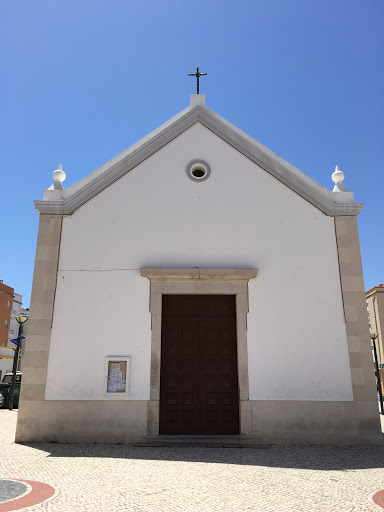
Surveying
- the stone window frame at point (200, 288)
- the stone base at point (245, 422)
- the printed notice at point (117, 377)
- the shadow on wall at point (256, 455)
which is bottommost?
the shadow on wall at point (256, 455)

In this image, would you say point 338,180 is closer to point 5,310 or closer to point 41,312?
point 41,312

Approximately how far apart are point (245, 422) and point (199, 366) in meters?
1.48

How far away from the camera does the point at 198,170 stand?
9.69 metres

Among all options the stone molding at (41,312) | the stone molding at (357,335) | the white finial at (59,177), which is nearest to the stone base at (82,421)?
the stone molding at (41,312)

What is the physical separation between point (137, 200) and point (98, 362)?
3832 mm

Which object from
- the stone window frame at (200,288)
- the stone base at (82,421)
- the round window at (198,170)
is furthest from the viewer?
the round window at (198,170)

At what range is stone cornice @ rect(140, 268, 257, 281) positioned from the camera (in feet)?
28.3

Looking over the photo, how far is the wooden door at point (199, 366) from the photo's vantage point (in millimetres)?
8234

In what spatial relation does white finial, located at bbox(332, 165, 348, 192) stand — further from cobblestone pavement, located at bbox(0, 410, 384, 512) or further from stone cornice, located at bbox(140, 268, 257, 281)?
cobblestone pavement, located at bbox(0, 410, 384, 512)

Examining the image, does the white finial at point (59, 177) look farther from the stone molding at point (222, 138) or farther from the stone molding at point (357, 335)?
the stone molding at point (357, 335)

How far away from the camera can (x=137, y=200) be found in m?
9.30

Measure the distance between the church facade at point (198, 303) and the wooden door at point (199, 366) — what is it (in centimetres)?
2

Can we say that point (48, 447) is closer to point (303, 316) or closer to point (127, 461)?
point (127, 461)

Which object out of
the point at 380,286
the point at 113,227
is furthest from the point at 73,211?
the point at 380,286
